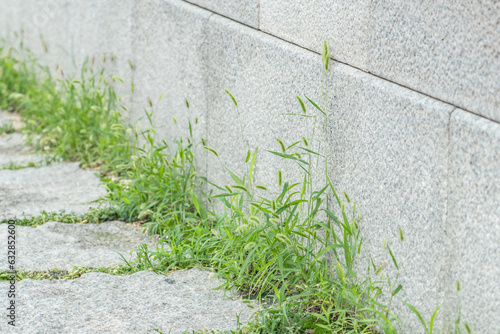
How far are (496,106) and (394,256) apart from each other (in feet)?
2.12

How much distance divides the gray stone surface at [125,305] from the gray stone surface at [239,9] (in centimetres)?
114

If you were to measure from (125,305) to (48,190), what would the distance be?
151 cm

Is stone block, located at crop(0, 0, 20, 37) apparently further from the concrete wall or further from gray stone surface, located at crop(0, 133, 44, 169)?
the concrete wall

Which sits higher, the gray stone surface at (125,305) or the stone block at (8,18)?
the stone block at (8,18)

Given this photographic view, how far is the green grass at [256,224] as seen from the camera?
227 centimetres

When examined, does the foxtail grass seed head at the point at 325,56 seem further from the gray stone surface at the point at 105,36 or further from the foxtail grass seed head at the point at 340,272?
the gray stone surface at the point at 105,36

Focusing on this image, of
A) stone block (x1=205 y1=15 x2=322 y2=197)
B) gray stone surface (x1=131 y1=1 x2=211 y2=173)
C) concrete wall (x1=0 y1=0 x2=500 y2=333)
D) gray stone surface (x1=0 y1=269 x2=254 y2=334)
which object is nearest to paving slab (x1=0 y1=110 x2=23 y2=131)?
gray stone surface (x1=131 y1=1 x2=211 y2=173)

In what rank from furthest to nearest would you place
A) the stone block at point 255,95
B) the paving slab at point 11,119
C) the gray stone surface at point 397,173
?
the paving slab at point 11,119 → the stone block at point 255,95 → the gray stone surface at point 397,173

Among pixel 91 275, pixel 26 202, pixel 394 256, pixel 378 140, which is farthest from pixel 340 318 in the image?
pixel 26 202

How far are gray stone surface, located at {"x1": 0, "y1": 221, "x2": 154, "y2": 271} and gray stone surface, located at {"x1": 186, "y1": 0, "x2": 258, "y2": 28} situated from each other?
1.15 m

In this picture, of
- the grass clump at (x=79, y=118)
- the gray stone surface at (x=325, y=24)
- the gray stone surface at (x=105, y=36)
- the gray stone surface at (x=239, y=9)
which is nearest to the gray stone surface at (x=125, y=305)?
the gray stone surface at (x=325, y=24)

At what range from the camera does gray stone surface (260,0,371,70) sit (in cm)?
224

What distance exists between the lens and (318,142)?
2.47 meters

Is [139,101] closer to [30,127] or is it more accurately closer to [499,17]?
[30,127]
